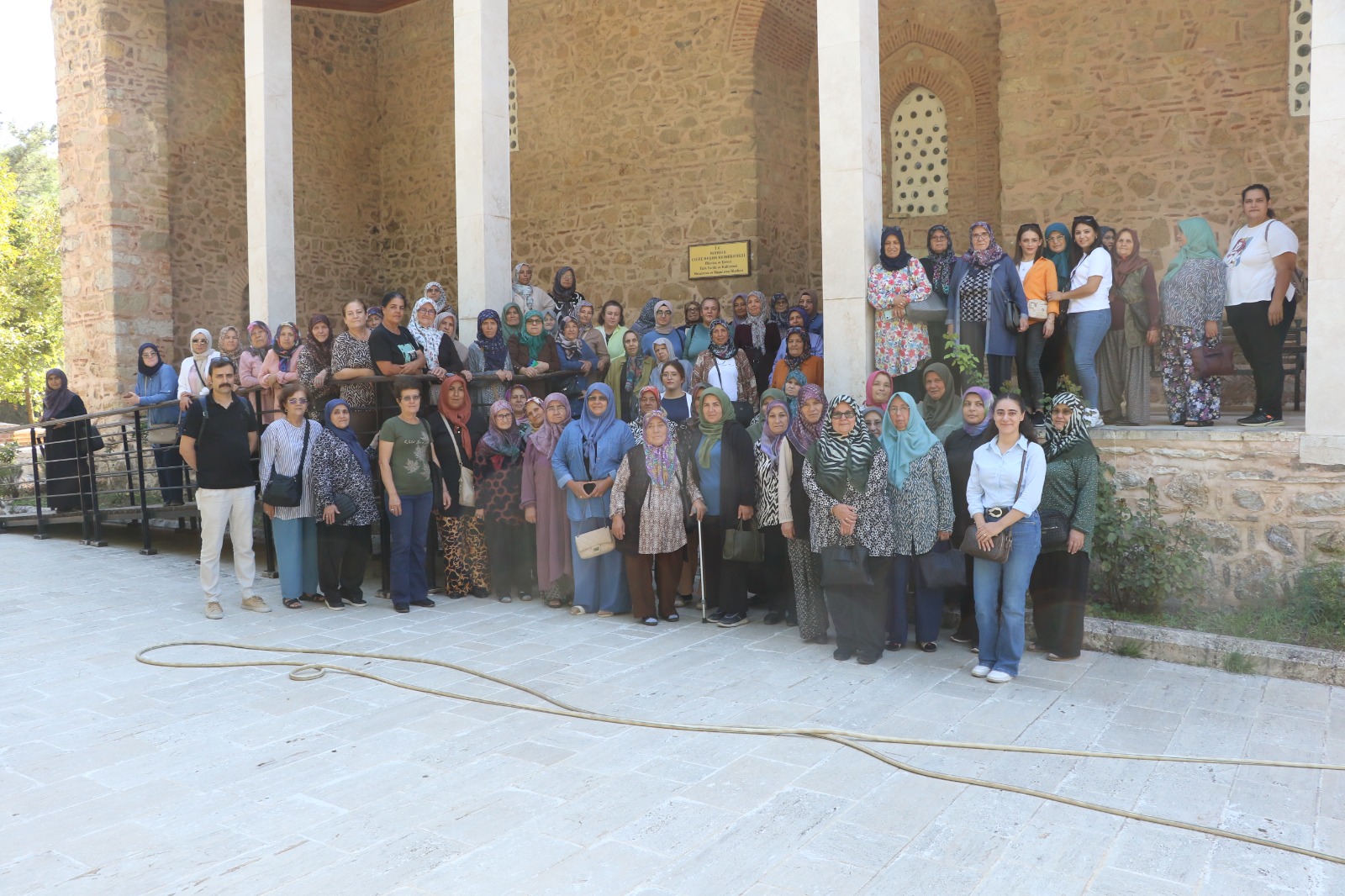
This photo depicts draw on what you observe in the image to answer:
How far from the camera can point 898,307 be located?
22.0 ft

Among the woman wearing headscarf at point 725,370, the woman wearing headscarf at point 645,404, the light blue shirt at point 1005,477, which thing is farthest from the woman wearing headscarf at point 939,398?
the woman wearing headscarf at point 725,370

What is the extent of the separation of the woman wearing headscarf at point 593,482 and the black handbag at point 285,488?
5.38 feet

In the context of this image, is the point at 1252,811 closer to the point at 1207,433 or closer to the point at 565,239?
the point at 1207,433

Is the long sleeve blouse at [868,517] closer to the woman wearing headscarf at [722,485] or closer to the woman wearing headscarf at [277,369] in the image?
the woman wearing headscarf at [722,485]

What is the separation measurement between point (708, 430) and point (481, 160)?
11.9ft

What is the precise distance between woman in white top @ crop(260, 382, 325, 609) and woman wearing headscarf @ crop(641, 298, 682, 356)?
272 cm

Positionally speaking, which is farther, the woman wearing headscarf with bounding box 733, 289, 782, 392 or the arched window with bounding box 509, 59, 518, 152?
the arched window with bounding box 509, 59, 518, 152

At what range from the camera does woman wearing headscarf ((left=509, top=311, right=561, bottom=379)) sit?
26.0ft

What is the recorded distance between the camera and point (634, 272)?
13172 mm

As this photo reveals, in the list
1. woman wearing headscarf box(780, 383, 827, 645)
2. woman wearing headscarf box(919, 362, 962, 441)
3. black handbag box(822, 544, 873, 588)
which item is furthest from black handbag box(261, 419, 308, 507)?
woman wearing headscarf box(919, 362, 962, 441)

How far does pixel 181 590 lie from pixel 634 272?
7.11 meters

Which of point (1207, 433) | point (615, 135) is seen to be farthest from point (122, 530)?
point (1207, 433)

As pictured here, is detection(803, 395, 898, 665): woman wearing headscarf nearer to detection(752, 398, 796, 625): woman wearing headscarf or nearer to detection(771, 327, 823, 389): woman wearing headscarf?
detection(752, 398, 796, 625): woman wearing headscarf

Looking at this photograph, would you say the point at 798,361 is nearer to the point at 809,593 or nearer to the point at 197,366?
the point at 809,593
